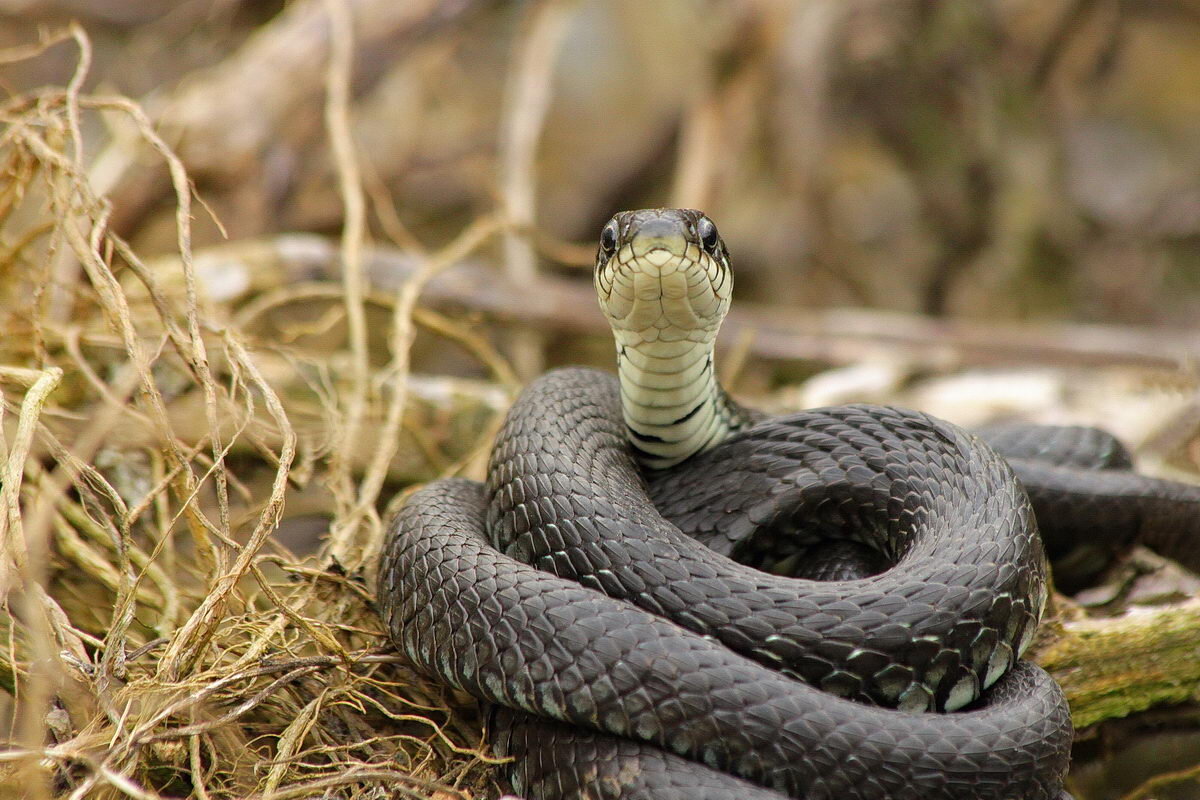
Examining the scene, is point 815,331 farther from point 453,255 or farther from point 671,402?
point 671,402

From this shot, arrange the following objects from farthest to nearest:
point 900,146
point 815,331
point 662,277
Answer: point 900,146, point 815,331, point 662,277

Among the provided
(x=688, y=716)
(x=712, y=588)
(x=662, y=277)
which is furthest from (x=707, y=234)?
(x=688, y=716)

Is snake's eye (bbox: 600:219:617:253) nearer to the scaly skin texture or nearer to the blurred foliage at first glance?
the scaly skin texture

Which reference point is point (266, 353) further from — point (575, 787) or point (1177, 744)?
point (1177, 744)

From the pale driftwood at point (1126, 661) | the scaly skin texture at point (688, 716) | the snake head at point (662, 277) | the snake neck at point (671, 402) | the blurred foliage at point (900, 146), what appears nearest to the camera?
the scaly skin texture at point (688, 716)

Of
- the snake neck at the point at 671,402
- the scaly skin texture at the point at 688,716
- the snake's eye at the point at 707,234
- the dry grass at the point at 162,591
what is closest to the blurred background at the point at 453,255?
the dry grass at the point at 162,591

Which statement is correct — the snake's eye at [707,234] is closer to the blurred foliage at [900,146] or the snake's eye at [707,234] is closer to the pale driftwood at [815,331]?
the pale driftwood at [815,331]

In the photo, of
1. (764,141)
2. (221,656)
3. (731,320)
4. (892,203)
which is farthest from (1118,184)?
(221,656)
